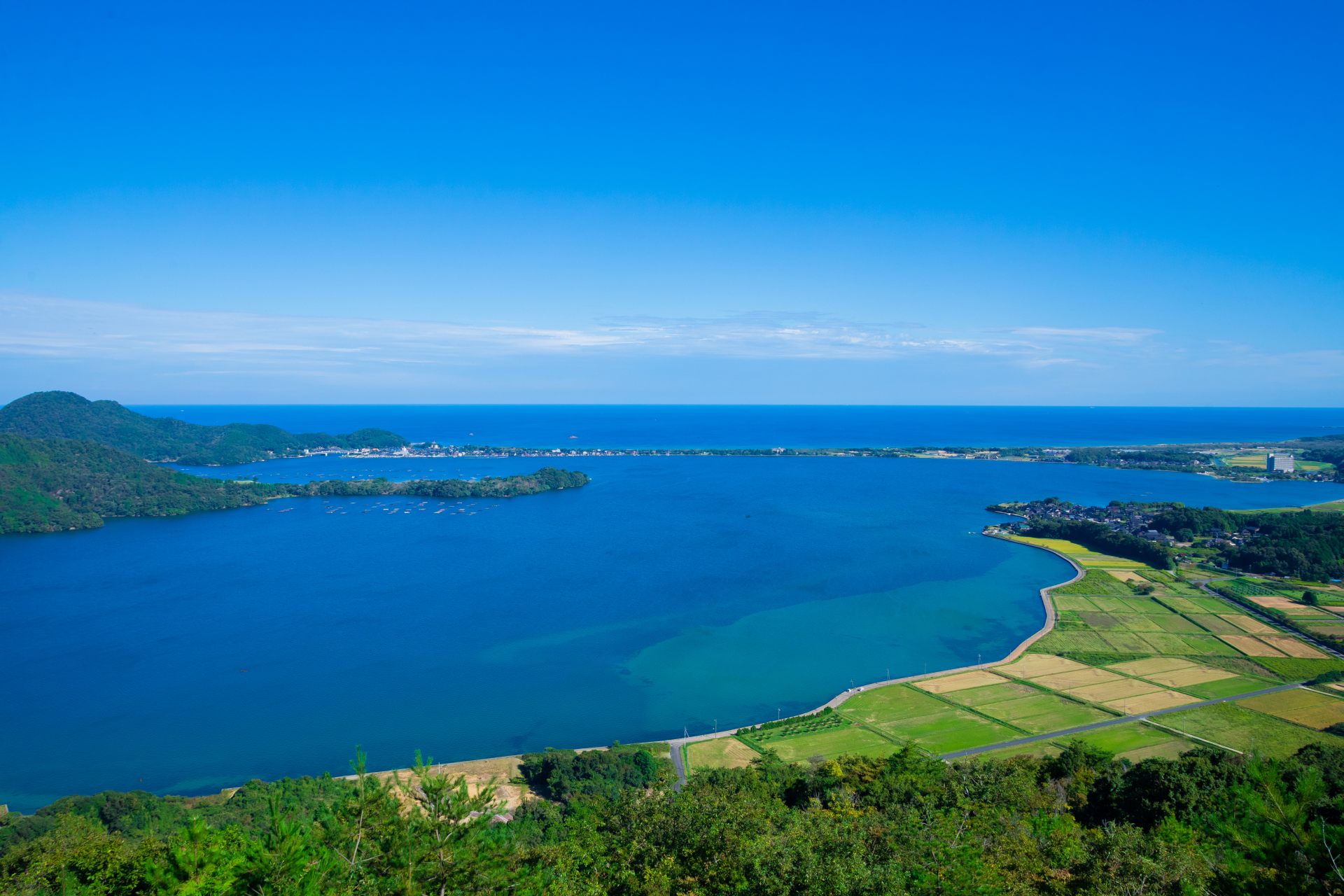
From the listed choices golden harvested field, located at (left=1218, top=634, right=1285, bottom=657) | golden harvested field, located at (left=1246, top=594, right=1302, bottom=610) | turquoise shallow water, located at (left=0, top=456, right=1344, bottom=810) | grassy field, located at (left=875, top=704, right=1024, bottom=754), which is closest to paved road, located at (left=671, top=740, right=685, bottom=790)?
turquoise shallow water, located at (left=0, top=456, right=1344, bottom=810)

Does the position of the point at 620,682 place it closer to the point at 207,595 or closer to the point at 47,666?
the point at 47,666

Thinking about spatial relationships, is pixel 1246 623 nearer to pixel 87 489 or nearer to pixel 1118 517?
pixel 1118 517

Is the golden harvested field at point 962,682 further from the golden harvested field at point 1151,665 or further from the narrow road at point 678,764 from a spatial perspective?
the narrow road at point 678,764

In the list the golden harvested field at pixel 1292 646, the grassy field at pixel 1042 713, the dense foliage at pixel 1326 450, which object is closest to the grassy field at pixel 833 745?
the grassy field at pixel 1042 713

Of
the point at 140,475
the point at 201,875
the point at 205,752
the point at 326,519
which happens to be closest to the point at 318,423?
the point at 140,475

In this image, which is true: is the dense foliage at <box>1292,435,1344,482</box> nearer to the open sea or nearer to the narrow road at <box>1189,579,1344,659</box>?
the open sea

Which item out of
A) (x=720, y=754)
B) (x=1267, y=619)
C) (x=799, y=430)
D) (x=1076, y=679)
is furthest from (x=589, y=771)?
(x=799, y=430)
